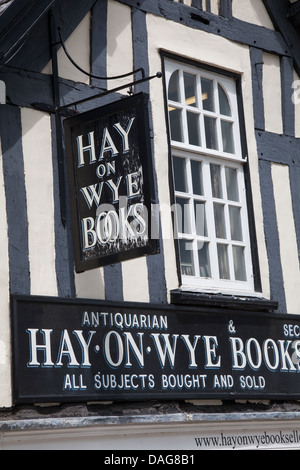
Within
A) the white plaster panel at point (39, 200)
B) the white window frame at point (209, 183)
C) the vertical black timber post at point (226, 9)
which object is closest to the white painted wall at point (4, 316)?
the white plaster panel at point (39, 200)

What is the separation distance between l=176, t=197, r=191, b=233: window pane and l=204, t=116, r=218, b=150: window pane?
62 centimetres

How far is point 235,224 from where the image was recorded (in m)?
8.12

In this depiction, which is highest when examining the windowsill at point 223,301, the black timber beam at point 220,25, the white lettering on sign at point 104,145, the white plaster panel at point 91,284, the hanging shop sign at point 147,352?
the black timber beam at point 220,25

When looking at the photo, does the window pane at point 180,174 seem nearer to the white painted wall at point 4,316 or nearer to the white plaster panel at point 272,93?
the white plaster panel at point 272,93

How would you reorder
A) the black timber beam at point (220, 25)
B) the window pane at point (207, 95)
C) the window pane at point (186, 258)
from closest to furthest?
the window pane at point (186, 258)
the black timber beam at point (220, 25)
the window pane at point (207, 95)

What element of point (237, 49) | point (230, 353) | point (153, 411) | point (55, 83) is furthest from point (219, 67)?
point (153, 411)

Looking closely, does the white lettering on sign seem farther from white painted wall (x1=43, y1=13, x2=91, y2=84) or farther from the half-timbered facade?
white painted wall (x1=43, y1=13, x2=91, y2=84)

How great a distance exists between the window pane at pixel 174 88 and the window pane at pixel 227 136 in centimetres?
55

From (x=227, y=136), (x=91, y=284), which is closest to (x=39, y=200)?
(x=91, y=284)

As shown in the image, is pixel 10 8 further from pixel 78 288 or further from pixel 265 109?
pixel 265 109

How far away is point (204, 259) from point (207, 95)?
4.56ft

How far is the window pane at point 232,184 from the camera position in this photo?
26.8ft

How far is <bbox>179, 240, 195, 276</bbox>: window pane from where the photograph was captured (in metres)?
7.61

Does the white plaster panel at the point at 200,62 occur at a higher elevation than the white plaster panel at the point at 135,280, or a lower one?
higher
